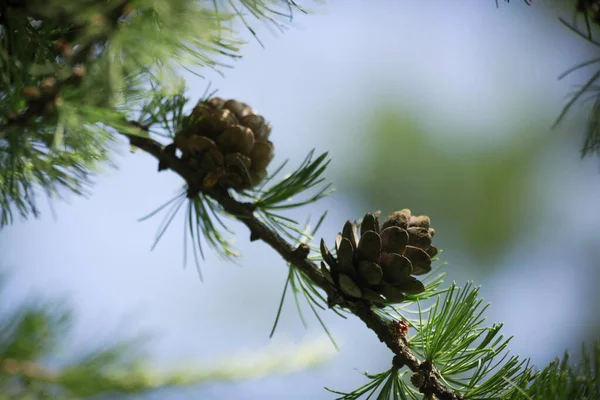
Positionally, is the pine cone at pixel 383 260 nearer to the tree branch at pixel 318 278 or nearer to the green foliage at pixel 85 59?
the tree branch at pixel 318 278

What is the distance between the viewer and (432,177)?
3.43 metres

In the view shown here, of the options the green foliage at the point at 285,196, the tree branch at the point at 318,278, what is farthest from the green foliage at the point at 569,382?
the green foliage at the point at 285,196

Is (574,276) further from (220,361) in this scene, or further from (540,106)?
(220,361)

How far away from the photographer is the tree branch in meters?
0.52

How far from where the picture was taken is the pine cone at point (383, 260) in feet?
1.74

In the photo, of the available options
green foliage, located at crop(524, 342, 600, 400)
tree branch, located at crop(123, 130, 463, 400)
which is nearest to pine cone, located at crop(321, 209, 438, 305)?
tree branch, located at crop(123, 130, 463, 400)

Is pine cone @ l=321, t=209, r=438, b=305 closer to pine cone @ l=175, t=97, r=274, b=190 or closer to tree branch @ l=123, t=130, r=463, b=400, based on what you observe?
tree branch @ l=123, t=130, r=463, b=400

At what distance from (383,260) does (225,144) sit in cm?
20

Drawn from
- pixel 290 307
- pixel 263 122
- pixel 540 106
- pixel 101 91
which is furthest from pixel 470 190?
pixel 101 91

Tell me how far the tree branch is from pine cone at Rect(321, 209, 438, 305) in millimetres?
15

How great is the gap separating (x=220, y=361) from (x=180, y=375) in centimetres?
8

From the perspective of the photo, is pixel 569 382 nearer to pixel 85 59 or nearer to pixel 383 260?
pixel 383 260

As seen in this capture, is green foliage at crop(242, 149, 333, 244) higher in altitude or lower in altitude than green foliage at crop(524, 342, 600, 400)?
higher

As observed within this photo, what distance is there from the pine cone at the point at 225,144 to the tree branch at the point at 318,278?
2 centimetres
